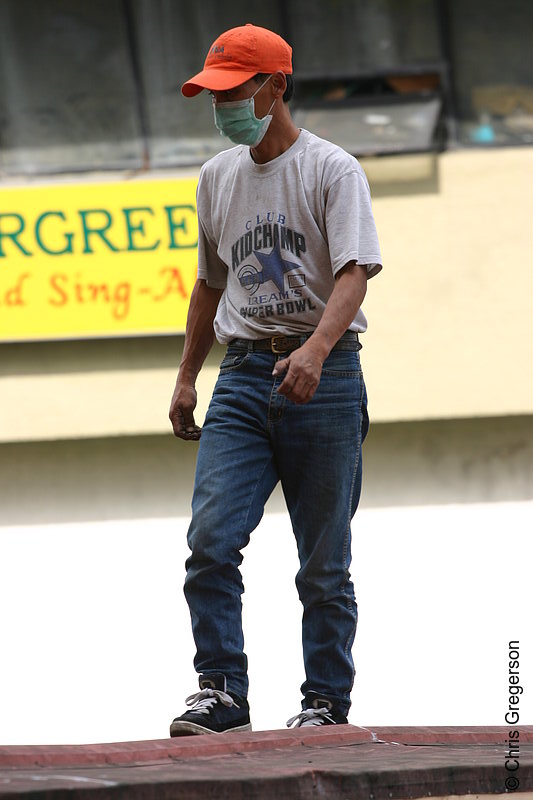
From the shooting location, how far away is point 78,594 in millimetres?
7590

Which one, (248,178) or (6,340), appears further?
(6,340)

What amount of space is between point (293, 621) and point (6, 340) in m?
2.29

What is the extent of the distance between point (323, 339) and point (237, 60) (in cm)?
77

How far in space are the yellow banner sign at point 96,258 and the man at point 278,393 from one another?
3.90m

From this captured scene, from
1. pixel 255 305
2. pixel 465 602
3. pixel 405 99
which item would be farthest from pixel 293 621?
pixel 255 305

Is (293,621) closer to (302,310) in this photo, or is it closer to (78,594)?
(78,594)

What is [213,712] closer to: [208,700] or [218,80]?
[208,700]

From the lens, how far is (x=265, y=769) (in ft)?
9.04

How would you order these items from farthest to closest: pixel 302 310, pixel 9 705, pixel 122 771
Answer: pixel 9 705 → pixel 302 310 → pixel 122 771

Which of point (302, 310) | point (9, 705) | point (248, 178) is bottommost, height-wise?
point (9, 705)

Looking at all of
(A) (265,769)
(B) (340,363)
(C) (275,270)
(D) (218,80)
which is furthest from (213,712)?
(D) (218,80)

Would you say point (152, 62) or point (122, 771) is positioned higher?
point (152, 62)

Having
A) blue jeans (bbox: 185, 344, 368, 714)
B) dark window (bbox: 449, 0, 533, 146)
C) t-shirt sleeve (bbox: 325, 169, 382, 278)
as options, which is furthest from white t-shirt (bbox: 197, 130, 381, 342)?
dark window (bbox: 449, 0, 533, 146)

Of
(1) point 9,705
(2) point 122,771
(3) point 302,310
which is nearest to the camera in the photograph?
(2) point 122,771
